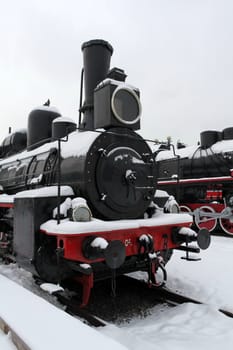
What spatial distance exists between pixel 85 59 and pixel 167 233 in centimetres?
331

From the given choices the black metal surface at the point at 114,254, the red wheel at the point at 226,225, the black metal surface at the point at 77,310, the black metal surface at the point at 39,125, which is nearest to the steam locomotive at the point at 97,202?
the black metal surface at the point at 114,254

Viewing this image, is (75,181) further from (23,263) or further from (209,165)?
(209,165)

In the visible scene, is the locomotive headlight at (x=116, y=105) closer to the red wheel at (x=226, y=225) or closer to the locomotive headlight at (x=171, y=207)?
the locomotive headlight at (x=171, y=207)

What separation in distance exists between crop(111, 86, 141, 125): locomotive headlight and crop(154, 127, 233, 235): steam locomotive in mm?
4530

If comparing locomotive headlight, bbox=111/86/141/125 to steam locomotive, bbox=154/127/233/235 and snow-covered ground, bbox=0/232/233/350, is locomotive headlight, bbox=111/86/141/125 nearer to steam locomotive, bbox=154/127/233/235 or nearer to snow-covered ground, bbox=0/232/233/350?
snow-covered ground, bbox=0/232/233/350

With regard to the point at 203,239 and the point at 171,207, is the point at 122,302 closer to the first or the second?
the point at 203,239

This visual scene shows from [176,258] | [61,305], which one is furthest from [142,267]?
[176,258]

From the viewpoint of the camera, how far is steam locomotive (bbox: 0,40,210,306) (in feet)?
12.2

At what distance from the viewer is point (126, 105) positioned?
16.3 ft

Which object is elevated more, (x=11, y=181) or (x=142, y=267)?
(x=11, y=181)

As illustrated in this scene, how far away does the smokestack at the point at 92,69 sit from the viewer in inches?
212

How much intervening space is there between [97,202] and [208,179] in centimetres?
673

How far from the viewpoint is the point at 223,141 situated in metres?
10.8

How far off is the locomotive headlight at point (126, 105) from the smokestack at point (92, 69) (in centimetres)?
68
